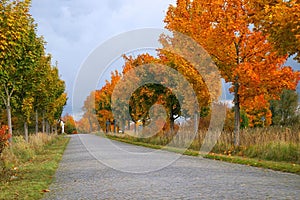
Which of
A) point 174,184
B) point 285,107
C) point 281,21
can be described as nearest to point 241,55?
point 281,21

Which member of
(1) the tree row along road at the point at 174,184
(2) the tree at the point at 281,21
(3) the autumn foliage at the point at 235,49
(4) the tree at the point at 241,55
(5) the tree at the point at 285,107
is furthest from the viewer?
(5) the tree at the point at 285,107

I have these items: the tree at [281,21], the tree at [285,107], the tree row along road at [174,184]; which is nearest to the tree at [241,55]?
the tree at [281,21]

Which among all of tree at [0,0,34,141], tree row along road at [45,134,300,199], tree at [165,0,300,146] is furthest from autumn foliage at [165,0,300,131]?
tree at [0,0,34,141]

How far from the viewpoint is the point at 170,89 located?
2862 cm

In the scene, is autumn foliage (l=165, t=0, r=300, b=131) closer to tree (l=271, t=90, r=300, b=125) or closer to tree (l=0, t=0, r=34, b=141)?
tree (l=0, t=0, r=34, b=141)

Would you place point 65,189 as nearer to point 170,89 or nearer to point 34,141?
point 34,141

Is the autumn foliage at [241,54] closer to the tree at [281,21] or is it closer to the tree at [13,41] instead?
the tree at [281,21]

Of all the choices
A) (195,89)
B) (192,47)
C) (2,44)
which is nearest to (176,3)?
(192,47)

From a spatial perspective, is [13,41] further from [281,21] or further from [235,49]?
[235,49]

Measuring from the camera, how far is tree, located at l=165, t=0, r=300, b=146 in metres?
17.5

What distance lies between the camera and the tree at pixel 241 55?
57.6 feet

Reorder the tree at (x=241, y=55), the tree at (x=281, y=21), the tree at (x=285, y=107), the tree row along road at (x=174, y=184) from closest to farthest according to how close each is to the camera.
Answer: the tree row along road at (x=174, y=184) < the tree at (x=281, y=21) < the tree at (x=241, y=55) < the tree at (x=285, y=107)

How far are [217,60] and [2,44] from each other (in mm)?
11287

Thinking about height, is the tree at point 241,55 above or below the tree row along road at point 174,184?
above
